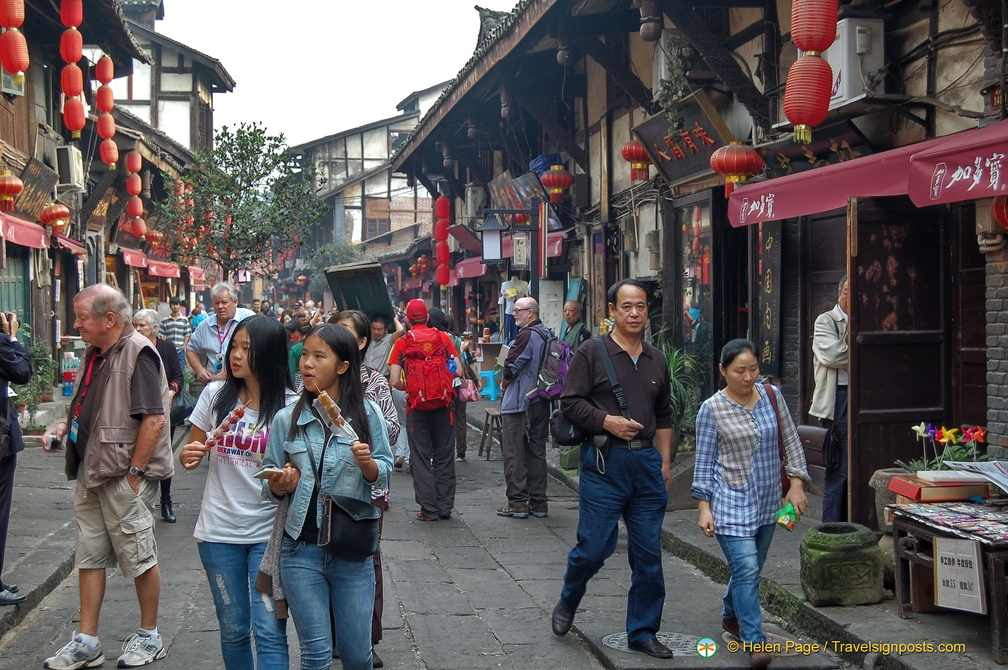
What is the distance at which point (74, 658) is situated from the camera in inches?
200

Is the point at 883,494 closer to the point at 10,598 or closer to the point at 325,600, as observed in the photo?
the point at 325,600

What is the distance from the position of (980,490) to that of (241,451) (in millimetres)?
4053

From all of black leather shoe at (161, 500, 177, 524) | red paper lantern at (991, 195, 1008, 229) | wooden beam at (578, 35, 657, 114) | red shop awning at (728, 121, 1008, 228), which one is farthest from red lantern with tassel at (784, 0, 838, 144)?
black leather shoe at (161, 500, 177, 524)

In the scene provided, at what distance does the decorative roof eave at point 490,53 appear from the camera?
460 inches

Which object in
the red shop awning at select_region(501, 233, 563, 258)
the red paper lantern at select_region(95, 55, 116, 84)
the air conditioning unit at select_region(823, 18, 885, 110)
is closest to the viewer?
the air conditioning unit at select_region(823, 18, 885, 110)

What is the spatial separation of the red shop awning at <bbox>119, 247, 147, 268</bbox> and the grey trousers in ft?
60.8

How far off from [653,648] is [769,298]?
5.28 m

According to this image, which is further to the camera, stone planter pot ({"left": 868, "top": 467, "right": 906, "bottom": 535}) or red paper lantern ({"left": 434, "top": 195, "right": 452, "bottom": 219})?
red paper lantern ({"left": 434, "top": 195, "right": 452, "bottom": 219})

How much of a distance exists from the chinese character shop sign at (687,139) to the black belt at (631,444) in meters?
6.05

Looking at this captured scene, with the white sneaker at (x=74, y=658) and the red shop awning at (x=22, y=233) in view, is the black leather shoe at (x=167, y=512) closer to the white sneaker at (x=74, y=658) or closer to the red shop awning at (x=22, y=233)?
the white sneaker at (x=74, y=658)

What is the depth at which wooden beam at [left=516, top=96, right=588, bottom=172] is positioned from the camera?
15.6 meters

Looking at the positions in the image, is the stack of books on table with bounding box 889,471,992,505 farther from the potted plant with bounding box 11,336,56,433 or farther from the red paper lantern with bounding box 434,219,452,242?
the red paper lantern with bounding box 434,219,452,242

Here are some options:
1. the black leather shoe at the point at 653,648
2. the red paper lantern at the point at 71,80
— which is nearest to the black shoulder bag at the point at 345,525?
the black leather shoe at the point at 653,648

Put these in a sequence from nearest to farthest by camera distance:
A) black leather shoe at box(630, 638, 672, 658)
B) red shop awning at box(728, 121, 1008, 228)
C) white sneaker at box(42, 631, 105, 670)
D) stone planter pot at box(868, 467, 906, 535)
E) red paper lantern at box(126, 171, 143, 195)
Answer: white sneaker at box(42, 631, 105, 670) → black leather shoe at box(630, 638, 672, 658) → red shop awning at box(728, 121, 1008, 228) → stone planter pot at box(868, 467, 906, 535) → red paper lantern at box(126, 171, 143, 195)
